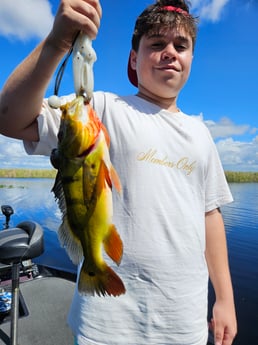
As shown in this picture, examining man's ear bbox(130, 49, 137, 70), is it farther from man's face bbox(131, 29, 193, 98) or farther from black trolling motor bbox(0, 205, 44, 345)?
black trolling motor bbox(0, 205, 44, 345)

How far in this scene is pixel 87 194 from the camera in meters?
1.21

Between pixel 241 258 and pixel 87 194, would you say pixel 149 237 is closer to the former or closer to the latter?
pixel 87 194

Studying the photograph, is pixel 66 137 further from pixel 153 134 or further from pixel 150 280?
pixel 150 280

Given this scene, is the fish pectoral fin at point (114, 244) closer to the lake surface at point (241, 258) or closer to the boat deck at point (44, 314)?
the lake surface at point (241, 258)

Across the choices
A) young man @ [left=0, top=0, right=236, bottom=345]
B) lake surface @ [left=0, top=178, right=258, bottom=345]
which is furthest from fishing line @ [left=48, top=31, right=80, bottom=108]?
lake surface @ [left=0, top=178, right=258, bottom=345]

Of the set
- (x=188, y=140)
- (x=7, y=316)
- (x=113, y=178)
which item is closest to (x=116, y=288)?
(x=113, y=178)

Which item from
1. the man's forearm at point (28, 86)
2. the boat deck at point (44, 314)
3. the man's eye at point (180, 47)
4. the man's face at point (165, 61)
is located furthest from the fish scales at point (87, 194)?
the boat deck at point (44, 314)

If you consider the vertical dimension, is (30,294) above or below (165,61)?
below

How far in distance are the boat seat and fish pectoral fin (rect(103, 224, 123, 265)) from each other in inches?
73.4

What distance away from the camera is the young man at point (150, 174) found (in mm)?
1338

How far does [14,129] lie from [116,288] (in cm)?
89

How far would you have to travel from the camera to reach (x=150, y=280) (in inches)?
61.3

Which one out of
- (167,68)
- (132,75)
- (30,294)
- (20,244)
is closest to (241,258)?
(30,294)

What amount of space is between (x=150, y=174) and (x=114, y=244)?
0.51 metres
